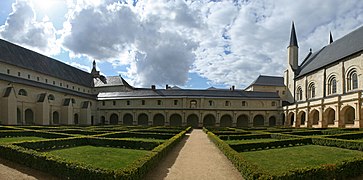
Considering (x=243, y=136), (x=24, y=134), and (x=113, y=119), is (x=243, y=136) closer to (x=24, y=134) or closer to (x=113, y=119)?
(x=24, y=134)

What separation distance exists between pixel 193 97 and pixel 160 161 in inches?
1416

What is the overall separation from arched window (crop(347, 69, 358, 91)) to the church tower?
1560 cm

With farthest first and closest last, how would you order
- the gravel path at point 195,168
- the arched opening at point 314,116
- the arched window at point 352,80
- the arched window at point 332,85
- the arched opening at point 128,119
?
the arched opening at point 128,119, the arched opening at point 314,116, the arched window at point 332,85, the arched window at point 352,80, the gravel path at point 195,168

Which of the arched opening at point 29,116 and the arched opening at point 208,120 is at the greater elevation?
the arched opening at point 29,116

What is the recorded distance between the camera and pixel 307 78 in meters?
43.2

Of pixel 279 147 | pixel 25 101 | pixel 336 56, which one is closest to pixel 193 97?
pixel 336 56

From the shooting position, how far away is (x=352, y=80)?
32.2 metres

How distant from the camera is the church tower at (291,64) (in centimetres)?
4898

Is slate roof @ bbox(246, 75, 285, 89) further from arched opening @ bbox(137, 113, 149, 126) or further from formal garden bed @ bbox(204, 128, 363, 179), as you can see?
formal garden bed @ bbox(204, 128, 363, 179)

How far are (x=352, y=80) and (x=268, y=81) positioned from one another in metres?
25.9

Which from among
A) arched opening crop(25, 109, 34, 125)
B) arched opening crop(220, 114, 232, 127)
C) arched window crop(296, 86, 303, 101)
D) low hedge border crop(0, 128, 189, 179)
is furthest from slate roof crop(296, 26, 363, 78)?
arched opening crop(25, 109, 34, 125)

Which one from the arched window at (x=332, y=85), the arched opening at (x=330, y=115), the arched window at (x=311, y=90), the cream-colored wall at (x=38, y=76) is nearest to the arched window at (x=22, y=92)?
the cream-colored wall at (x=38, y=76)

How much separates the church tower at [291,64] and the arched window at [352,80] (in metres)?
15.6

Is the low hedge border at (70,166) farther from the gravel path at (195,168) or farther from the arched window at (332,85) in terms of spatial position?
the arched window at (332,85)
